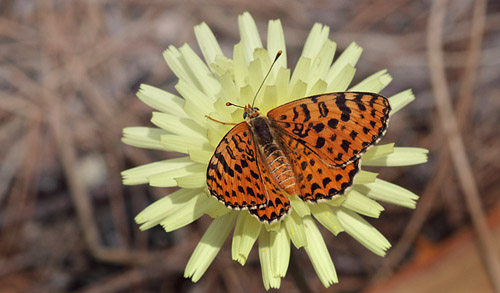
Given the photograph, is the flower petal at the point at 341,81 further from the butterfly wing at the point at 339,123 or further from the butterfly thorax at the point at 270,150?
the butterfly thorax at the point at 270,150

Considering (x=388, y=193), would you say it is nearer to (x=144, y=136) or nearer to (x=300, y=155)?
(x=300, y=155)

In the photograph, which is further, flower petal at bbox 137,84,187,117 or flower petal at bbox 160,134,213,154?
flower petal at bbox 137,84,187,117

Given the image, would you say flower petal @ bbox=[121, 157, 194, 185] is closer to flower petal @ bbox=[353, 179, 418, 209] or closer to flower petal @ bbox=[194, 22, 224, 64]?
flower petal @ bbox=[194, 22, 224, 64]

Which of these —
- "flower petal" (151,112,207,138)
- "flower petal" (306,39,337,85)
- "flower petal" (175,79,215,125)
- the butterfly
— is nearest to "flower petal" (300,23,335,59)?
"flower petal" (306,39,337,85)

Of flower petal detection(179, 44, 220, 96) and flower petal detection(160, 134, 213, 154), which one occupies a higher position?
flower petal detection(179, 44, 220, 96)

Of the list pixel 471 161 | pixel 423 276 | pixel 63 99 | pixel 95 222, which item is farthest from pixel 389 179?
pixel 63 99

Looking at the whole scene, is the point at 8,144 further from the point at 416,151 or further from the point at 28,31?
the point at 416,151

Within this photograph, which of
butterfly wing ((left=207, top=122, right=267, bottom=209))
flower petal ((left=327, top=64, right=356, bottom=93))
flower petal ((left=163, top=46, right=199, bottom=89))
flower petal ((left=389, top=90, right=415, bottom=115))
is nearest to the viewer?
butterfly wing ((left=207, top=122, right=267, bottom=209))
